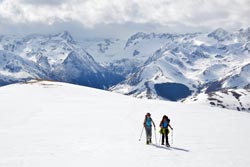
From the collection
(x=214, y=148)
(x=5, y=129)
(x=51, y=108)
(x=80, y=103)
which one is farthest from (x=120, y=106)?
(x=214, y=148)

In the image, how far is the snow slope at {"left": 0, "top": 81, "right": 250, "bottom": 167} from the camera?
87.4ft

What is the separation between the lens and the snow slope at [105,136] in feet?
87.4

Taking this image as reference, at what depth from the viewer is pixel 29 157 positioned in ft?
87.6

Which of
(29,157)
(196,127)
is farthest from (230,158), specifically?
(196,127)

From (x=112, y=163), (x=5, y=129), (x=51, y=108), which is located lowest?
(x=112, y=163)

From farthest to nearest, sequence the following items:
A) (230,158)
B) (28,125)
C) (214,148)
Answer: (28,125)
(214,148)
(230,158)

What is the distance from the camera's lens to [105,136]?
3738 centimetres

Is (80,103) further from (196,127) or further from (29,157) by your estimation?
(29,157)

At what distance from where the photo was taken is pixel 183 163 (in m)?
26.0

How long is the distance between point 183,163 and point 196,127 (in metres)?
20.1

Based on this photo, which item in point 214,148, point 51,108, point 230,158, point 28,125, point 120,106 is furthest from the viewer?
point 120,106

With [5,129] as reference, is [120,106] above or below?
above

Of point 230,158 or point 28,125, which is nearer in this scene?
point 230,158

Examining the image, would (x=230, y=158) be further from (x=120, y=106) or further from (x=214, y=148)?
(x=120, y=106)
